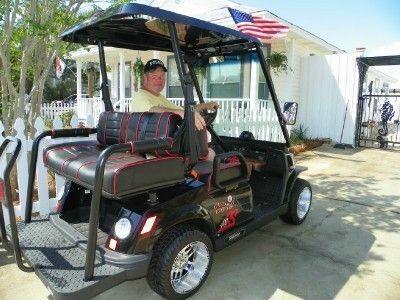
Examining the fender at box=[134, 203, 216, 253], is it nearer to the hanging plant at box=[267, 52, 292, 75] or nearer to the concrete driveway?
the concrete driveway

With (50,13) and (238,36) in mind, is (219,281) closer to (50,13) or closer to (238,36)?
(238,36)

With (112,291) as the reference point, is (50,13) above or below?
above

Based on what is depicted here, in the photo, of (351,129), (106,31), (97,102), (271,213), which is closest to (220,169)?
(271,213)

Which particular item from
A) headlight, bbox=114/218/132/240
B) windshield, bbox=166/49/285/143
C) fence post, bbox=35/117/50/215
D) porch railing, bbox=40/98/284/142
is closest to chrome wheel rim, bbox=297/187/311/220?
windshield, bbox=166/49/285/143

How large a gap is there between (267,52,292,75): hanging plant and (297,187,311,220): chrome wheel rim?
6042mm

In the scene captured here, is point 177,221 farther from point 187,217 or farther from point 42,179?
point 42,179

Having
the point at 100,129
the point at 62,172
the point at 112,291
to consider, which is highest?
the point at 100,129

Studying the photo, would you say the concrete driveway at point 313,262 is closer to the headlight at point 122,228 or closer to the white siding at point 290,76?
the headlight at point 122,228

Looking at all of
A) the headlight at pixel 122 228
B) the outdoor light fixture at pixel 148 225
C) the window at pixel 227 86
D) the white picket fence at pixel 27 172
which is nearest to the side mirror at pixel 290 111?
the outdoor light fixture at pixel 148 225

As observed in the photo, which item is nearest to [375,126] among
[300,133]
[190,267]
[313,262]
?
[300,133]

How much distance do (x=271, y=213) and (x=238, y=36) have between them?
5.61 ft

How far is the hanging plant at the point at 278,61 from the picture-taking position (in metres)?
9.45

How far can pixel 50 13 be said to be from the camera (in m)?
4.70

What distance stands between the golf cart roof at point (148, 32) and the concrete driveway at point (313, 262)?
2028mm
